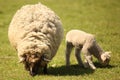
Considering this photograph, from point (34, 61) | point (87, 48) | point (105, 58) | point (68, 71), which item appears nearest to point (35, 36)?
point (34, 61)

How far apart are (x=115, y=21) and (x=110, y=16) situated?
1.54m

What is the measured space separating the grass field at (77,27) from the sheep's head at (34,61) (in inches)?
12.3

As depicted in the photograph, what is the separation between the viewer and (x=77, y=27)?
57.2 feet

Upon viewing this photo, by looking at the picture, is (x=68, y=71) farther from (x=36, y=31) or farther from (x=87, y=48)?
(x=36, y=31)

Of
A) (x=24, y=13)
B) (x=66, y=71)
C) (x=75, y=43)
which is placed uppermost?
(x=24, y=13)

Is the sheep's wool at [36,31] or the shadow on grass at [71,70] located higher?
the sheep's wool at [36,31]

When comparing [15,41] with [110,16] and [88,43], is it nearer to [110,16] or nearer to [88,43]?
[88,43]

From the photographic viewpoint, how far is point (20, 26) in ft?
32.9

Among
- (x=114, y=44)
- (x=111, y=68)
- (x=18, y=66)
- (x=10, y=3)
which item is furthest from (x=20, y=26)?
(x=10, y=3)

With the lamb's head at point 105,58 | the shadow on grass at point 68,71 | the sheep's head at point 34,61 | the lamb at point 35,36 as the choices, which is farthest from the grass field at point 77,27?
the lamb at point 35,36

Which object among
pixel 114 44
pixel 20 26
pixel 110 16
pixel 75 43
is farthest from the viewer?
pixel 110 16

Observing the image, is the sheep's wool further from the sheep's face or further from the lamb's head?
the lamb's head

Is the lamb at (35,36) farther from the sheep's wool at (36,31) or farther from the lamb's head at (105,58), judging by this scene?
the lamb's head at (105,58)

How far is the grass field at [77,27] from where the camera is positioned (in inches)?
393
